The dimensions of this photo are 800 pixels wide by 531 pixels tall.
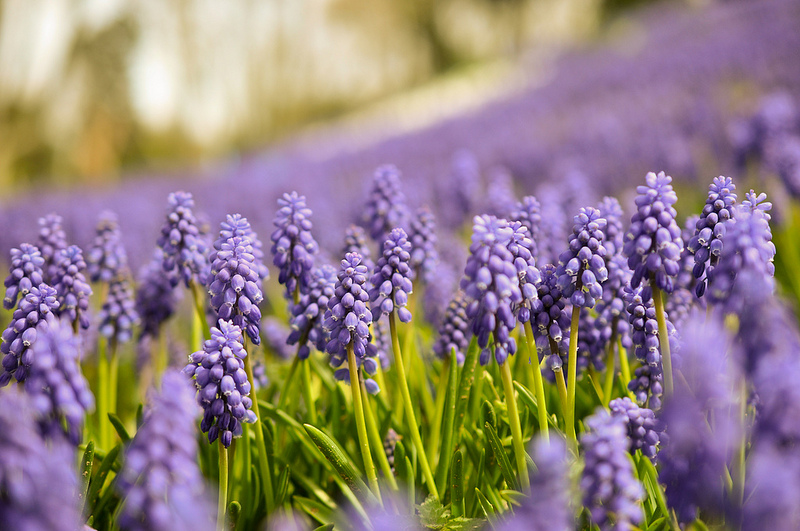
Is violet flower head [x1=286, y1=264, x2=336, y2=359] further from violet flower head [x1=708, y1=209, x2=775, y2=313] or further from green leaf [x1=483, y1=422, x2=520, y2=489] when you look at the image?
violet flower head [x1=708, y1=209, x2=775, y2=313]

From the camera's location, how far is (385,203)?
3.88m

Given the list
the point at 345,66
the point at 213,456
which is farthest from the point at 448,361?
the point at 345,66

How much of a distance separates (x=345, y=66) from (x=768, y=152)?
24.8 metres

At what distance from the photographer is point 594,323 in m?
3.03

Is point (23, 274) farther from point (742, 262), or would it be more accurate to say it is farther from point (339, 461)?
point (742, 262)

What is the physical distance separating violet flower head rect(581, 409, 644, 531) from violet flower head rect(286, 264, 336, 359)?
143cm

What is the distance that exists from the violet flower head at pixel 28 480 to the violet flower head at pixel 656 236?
1916 mm

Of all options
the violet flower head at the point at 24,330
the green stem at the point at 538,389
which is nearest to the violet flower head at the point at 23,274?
the violet flower head at the point at 24,330

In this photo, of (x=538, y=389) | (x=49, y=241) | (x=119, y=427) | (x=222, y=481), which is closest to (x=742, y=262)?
(x=538, y=389)

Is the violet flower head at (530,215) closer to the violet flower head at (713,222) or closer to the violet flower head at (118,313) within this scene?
the violet flower head at (713,222)

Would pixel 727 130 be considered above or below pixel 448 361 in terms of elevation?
above

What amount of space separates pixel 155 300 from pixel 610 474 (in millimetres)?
2991

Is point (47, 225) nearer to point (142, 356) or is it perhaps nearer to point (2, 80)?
point (142, 356)

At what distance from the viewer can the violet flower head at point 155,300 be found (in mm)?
3719
